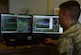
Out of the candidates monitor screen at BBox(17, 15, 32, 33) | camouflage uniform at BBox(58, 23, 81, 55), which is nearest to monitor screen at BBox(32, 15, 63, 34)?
monitor screen at BBox(17, 15, 32, 33)

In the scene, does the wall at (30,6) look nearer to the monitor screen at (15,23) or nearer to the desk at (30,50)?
the monitor screen at (15,23)

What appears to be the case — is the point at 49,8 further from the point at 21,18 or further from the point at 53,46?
the point at 53,46

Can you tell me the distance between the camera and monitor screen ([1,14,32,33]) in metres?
2.64

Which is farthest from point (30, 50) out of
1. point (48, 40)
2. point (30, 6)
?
point (30, 6)

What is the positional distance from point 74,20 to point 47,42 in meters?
1.01

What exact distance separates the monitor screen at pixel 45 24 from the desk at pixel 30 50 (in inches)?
13.6

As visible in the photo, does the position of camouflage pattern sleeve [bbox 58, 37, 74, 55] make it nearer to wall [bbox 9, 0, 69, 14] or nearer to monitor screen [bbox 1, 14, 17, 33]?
monitor screen [bbox 1, 14, 17, 33]

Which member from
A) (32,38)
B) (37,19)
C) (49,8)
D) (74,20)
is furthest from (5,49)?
(49,8)

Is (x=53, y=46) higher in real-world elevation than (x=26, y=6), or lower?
lower

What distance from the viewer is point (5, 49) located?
229cm

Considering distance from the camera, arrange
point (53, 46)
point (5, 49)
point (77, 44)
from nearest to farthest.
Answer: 1. point (77, 44)
2. point (5, 49)
3. point (53, 46)

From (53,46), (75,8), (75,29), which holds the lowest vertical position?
(53,46)

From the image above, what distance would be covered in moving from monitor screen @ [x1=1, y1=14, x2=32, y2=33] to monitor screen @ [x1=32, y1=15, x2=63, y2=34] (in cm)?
9

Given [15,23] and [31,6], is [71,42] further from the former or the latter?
[31,6]
